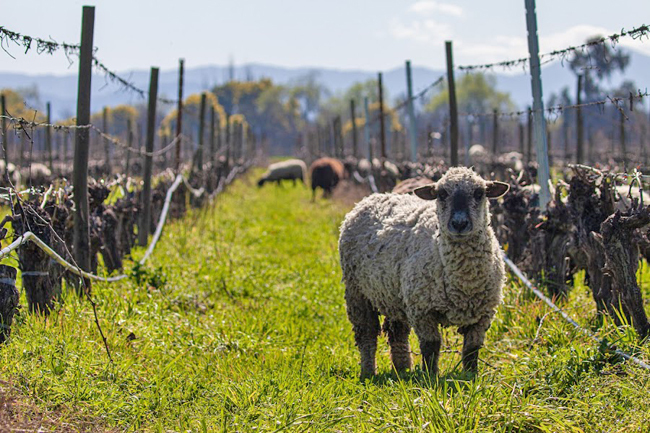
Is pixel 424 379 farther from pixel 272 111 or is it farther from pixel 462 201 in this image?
pixel 272 111

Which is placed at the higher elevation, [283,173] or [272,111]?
[272,111]

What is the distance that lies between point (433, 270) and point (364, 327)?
1149mm

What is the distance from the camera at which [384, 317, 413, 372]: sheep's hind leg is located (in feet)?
18.7

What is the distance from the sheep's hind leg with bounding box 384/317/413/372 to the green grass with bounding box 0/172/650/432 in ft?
0.93

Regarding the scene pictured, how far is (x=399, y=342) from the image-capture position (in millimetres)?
5707

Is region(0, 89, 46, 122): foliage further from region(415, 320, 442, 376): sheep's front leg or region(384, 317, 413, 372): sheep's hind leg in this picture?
region(384, 317, 413, 372): sheep's hind leg

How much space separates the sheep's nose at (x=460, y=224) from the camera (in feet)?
15.6

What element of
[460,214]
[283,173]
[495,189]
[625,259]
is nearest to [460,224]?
[460,214]

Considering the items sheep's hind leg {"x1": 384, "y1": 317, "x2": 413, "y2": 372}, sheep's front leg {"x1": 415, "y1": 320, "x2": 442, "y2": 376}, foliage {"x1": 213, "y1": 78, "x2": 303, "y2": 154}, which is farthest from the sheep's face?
foliage {"x1": 213, "y1": 78, "x2": 303, "y2": 154}

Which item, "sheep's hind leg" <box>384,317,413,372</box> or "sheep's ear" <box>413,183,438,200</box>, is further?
"sheep's hind leg" <box>384,317,413,372</box>

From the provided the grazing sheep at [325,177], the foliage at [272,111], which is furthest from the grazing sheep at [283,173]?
the foliage at [272,111]

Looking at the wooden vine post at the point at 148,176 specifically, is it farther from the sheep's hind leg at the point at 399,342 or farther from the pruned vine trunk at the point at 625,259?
the pruned vine trunk at the point at 625,259

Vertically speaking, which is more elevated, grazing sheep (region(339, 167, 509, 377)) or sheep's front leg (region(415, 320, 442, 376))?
grazing sheep (region(339, 167, 509, 377))

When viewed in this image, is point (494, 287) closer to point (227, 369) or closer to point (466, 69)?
point (227, 369)
